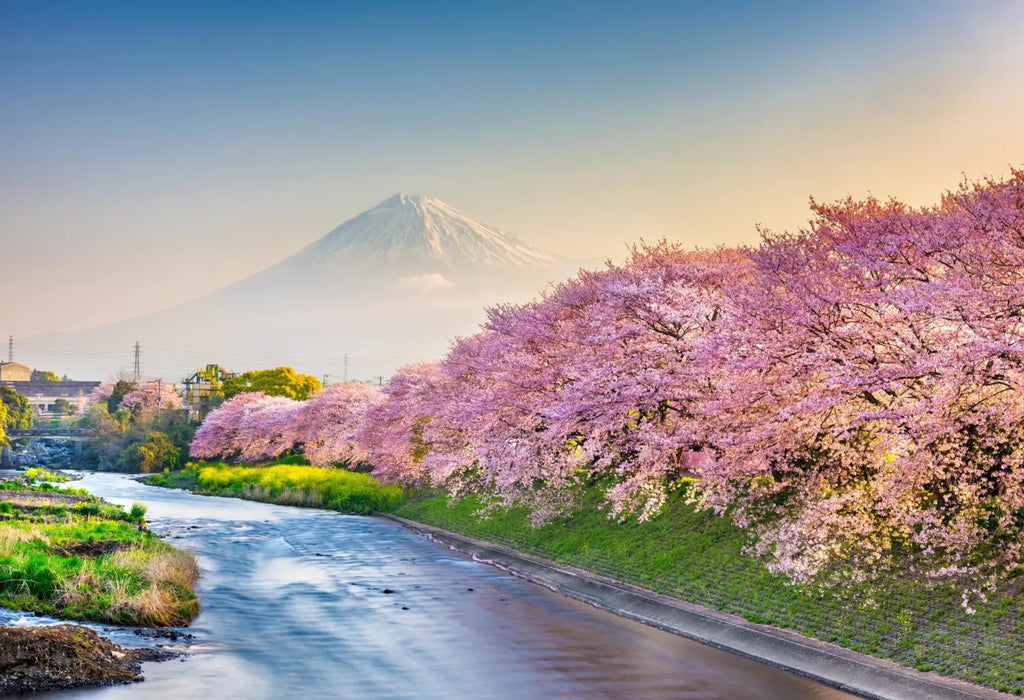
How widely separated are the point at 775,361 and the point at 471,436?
2342cm

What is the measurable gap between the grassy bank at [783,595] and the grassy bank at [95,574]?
47.5 feet

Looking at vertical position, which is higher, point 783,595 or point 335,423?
Result: point 335,423

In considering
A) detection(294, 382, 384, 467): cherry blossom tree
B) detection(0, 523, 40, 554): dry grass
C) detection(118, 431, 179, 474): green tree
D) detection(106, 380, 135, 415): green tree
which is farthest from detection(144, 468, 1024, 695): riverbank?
detection(106, 380, 135, 415): green tree

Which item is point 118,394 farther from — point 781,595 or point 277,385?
point 781,595

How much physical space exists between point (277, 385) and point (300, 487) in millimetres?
49755

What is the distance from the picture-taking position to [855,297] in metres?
24.5

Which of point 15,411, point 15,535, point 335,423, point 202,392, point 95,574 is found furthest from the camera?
point 15,411

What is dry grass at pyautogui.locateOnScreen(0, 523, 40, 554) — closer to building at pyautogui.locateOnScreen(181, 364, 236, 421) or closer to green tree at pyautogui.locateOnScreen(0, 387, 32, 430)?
building at pyautogui.locateOnScreen(181, 364, 236, 421)

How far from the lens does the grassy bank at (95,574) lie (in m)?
25.0

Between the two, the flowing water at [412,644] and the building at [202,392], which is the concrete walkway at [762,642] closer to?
the flowing water at [412,644]

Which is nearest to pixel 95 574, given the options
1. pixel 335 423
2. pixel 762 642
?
pixel 762 642

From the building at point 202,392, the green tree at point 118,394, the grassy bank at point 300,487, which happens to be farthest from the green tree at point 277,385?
the green tree at point 118,394

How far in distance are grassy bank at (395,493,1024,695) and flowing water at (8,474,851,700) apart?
1.97m

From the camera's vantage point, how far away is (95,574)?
89.3ft
